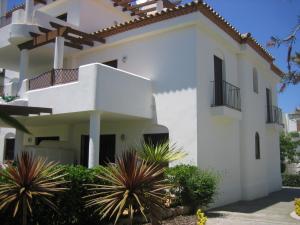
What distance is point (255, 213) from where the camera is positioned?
1236 cm

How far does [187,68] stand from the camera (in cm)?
1321

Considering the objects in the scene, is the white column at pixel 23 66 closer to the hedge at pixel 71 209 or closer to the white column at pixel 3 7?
the white column at pixel 3 7

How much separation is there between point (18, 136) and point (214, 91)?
916cm

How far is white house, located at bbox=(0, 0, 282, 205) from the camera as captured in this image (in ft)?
41.8

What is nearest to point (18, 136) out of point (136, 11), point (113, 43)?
point (113, 43)

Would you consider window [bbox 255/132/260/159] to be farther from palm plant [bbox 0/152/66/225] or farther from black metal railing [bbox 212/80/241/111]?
palm plant [bbox 0/152/66/225]

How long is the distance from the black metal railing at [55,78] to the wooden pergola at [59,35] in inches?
64.3

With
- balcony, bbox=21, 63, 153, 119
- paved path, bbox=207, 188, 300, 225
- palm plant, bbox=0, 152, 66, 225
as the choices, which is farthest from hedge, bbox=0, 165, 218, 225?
paved path, bbox=207, 188, 300, 225

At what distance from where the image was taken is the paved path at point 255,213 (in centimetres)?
1044

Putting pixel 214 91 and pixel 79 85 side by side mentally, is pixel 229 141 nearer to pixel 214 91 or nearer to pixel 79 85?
pixel 214 91

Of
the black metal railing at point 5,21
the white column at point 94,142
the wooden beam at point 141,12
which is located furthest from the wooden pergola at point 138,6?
the white column at point 94,142

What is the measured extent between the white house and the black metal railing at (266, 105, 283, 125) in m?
1.62

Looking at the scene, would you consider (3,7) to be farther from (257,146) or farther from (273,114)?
(273,114)

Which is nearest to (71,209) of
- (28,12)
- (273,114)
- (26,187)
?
(26,187)
